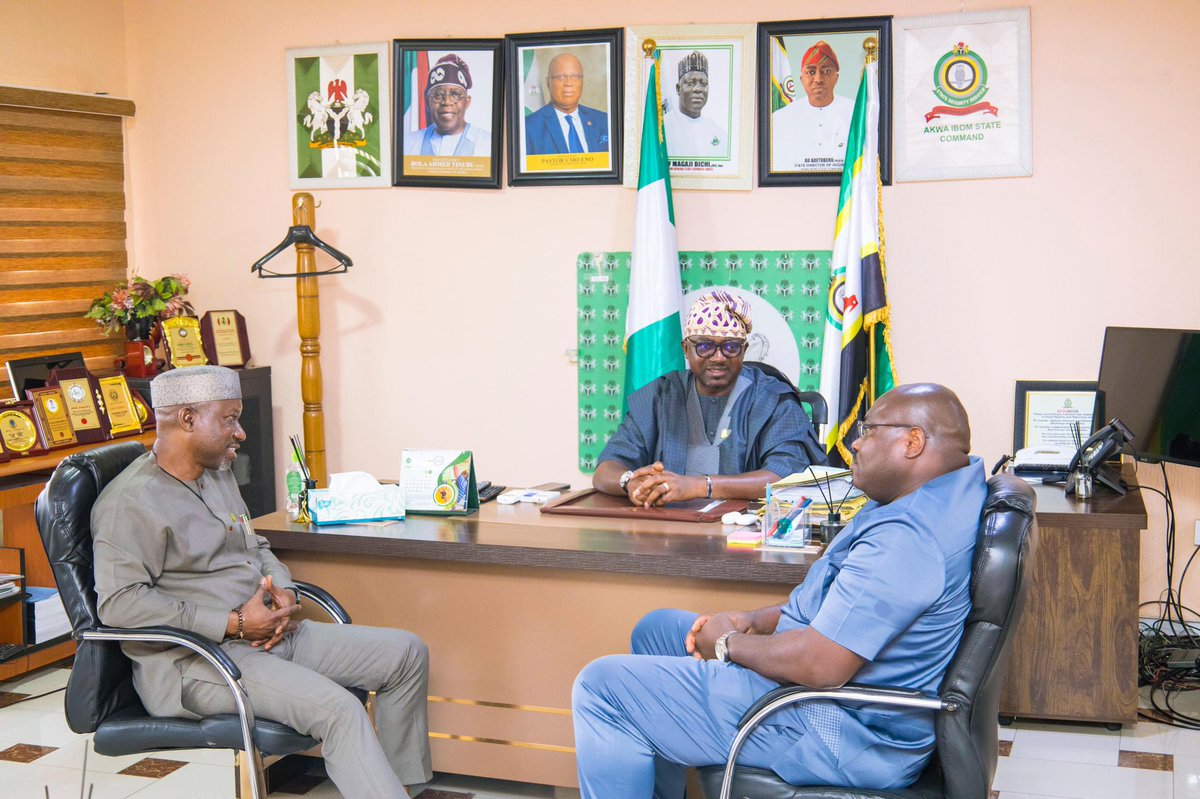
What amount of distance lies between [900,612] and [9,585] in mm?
3279

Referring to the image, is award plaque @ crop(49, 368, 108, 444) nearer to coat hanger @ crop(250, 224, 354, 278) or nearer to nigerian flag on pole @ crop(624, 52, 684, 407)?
coat hanger @ crop(250, 224, 354, 278)

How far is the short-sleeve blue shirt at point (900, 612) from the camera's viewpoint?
6.65 feet

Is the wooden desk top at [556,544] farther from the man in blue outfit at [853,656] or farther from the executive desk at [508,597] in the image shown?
the man in blue outfit at [853,656]

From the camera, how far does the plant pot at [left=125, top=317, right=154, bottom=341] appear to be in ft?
16.4

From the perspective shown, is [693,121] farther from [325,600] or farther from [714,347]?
[325,600]

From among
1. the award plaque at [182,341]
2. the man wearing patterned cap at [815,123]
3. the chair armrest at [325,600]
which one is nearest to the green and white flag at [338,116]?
the award plaque at [182,341]

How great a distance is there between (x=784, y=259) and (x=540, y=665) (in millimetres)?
2257

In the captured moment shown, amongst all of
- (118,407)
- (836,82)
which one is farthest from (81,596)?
(836,82)

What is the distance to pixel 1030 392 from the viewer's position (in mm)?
4332

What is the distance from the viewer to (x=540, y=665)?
2961 millimetres

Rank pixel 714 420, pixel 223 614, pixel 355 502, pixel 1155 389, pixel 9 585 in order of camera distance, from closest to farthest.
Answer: pixel 223 614, pixel 355 502, pixel 714 420, pixel 1155 389, pixel 9 585

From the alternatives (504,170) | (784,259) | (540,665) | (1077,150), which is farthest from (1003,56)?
(540,665)

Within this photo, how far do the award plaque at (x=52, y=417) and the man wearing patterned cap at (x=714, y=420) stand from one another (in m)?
2.22

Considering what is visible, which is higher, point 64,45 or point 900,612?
point 64,45
